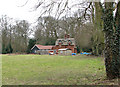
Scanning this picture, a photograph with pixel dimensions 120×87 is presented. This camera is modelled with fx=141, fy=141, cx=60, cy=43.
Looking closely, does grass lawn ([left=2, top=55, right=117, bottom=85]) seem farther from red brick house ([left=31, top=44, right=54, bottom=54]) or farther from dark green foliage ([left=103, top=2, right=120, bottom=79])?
red brick house ([left=31, top=44, right=54, bottom=54])

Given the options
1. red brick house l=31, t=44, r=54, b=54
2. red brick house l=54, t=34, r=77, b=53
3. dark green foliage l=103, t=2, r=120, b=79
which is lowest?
red brick house l=31, t=44, r=54, b=54

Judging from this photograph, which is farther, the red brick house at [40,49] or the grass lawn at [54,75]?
the red brick house at [40,49]

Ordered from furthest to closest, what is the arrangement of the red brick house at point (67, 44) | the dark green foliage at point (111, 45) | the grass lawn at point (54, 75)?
1. the red brick house at point (67, 44)
2. the grass lawn at point (54, 75)
3. the dark green foliage at point (111, 45)

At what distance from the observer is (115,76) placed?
5.88m

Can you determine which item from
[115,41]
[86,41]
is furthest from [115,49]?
[86,41]

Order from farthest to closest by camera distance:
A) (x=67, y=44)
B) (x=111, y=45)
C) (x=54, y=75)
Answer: (x=67, y=44)
(x=54, y=75)
(x=111, y=45)

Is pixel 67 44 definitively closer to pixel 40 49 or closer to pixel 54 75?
pixel 40 49

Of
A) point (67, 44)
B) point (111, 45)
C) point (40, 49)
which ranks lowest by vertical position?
point (40, 49)

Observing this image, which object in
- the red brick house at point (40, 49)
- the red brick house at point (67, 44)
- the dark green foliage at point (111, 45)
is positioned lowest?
the red brick house at point (40, 49)

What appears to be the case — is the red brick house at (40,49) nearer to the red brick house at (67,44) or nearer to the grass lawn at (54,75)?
the red brick house at (67,44)

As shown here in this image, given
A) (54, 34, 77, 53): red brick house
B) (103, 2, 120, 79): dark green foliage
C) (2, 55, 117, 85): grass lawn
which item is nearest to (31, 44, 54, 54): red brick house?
(54, 34, 77, 53): red brick house

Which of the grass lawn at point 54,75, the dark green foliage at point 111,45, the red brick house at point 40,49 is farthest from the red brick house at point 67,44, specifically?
the dark green foliage at point 111,45

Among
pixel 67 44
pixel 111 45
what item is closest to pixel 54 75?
pixel 111 45

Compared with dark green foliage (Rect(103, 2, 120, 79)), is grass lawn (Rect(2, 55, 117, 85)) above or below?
below
